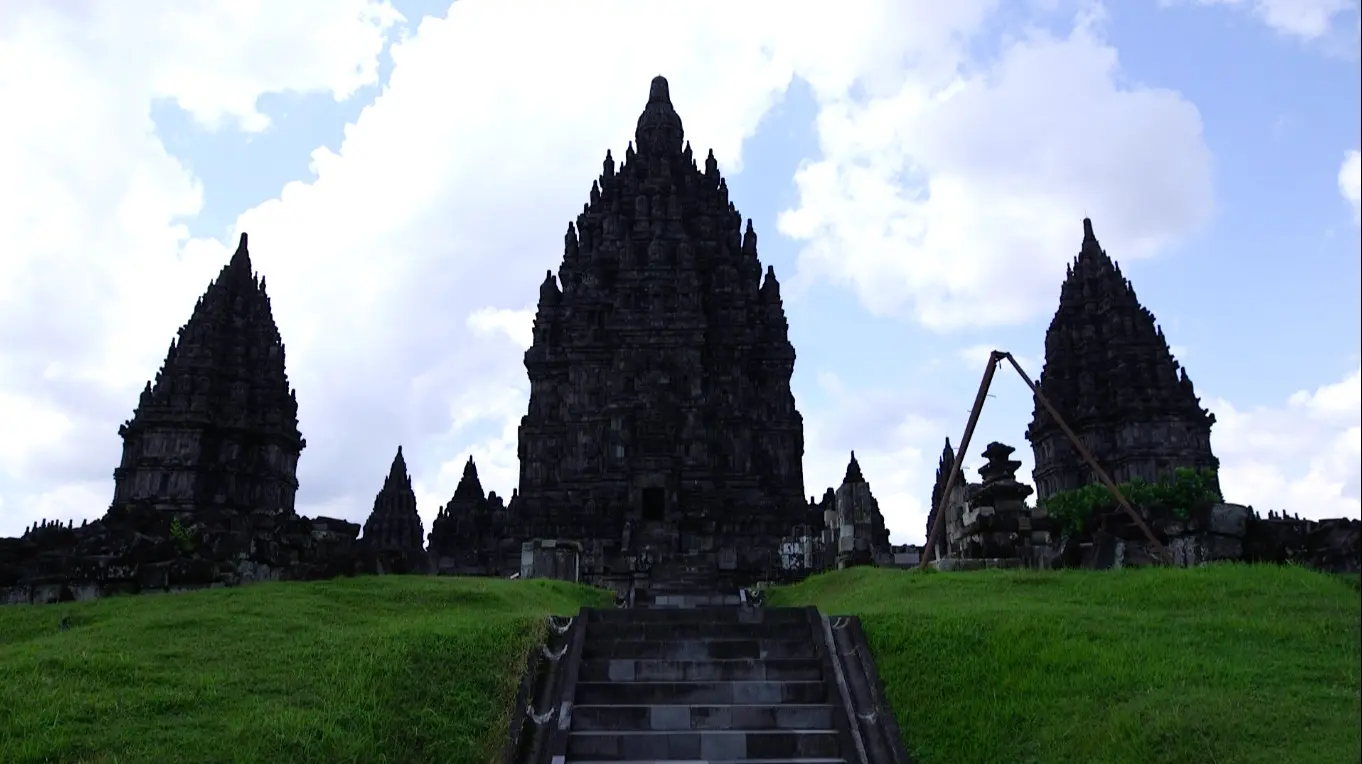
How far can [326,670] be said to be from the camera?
399 inches

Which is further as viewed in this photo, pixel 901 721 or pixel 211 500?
pixel 211 500

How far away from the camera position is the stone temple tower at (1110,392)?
1987 inches

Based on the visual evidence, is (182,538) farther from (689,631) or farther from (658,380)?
(658,380)

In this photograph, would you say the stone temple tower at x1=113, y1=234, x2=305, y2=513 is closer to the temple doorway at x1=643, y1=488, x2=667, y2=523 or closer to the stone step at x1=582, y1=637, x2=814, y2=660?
the temple doorway at x1=643, y1=488, x2=667, y2=523

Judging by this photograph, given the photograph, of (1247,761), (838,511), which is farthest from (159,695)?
(838,511)

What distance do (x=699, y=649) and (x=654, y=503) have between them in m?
30.2

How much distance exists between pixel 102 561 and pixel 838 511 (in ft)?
56.6

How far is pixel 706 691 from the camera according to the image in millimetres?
10305

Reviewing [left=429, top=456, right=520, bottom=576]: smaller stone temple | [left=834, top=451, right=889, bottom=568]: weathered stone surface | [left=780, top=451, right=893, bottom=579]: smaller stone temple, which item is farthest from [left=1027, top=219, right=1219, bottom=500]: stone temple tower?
[left=429, top=456, right=520, bottom=576]: smaller stone temple


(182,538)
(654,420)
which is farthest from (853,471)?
(182,538)

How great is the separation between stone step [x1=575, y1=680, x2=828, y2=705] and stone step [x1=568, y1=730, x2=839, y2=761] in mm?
831

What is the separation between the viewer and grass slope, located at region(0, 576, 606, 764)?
8.41 metres

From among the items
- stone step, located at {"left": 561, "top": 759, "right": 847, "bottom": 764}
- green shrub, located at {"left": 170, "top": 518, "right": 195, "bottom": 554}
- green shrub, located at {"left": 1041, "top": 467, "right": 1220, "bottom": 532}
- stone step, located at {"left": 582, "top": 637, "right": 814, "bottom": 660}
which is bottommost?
stone step, located at {"left": 561, "top": 759, "right": 847, "bottom": 764}

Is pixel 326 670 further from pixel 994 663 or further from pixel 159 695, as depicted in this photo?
pixel 994 663
